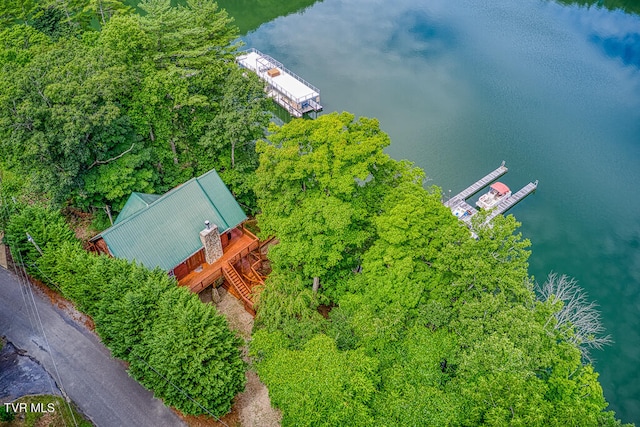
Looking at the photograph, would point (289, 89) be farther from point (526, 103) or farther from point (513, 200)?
point (526, 103)

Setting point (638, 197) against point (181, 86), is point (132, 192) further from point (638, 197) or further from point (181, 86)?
point (638, 197)

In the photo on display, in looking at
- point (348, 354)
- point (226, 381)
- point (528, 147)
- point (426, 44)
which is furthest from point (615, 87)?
point (226, 381)

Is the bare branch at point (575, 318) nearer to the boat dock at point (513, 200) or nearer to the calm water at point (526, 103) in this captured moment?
the calm water at point (526, 103)

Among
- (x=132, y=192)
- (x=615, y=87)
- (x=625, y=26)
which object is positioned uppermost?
(x=625, y=26)

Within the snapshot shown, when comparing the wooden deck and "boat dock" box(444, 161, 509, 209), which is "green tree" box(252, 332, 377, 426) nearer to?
the wooden deck

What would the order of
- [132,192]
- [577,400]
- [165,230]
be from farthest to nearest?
1. [132,192]
2. [165,230]
3. [577,400]

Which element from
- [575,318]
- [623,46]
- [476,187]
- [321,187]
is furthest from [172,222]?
[623,46]

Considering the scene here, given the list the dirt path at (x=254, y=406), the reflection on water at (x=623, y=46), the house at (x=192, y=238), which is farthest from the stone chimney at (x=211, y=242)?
the reflection on water at (x=623, y=46)

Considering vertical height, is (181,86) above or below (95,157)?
above
